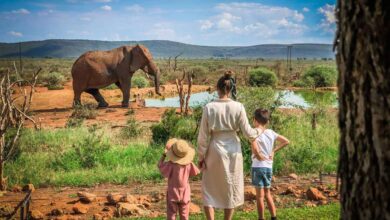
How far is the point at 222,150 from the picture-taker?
16.6 feet

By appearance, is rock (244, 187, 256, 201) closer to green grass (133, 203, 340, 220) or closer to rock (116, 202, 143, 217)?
green grass (133, 203, 340, 220)

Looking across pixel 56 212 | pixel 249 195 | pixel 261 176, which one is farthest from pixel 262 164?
pixel 56 212

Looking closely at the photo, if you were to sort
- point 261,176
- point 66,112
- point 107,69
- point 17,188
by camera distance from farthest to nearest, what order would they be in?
point 107,69, point 66,112, point 17,188, point 261,176

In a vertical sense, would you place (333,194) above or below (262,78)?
below

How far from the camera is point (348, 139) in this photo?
A: 2.39 m

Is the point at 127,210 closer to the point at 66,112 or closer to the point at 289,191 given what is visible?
the point at 289,191

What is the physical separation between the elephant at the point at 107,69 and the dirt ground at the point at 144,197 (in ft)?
53.9

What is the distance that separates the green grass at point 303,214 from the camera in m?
6.31

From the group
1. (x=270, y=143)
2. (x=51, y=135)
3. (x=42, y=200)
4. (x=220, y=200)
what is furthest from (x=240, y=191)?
(x=51, y=135)

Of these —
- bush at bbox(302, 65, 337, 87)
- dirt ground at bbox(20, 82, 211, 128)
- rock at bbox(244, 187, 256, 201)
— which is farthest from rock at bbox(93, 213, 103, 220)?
bush at bbox(302, 65, 337, 87)

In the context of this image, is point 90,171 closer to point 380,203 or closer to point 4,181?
point 4,181

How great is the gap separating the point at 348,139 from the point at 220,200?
2893mm

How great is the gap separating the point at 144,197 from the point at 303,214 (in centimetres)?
242

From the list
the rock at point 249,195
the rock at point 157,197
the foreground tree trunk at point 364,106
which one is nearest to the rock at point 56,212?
the rock at point 157,197
